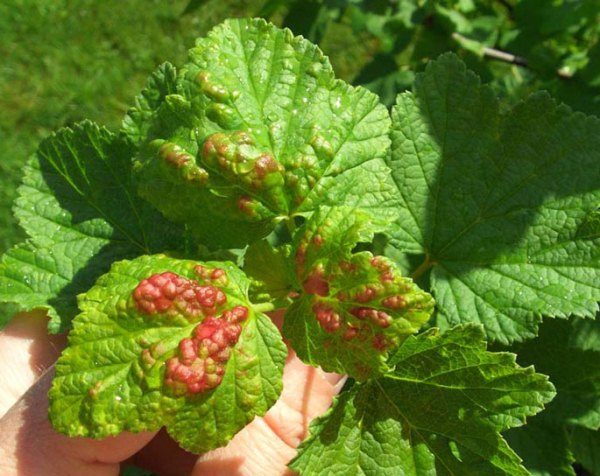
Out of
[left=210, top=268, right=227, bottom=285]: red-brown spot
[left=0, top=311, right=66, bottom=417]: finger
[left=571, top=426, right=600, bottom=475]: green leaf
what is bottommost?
[left=571, top=426, right=600, bottom=475]: green leaf

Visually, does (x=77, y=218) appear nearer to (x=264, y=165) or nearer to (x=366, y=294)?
(x=264, y=165)

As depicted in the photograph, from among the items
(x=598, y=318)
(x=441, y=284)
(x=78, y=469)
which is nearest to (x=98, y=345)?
(x=78, y=469)

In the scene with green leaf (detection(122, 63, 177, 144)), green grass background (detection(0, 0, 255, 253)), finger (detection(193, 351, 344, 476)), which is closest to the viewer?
green leaf (detection(122, 63, 177, 144))

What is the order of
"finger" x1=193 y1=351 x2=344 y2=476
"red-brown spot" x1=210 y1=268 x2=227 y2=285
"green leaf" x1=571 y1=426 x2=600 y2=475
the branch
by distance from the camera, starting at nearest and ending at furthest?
"red-brown spot" x1=210 y1=268 x2=227 y2=285
"finger" x1=193 y1=351 x2=344 y2=476
"green leaf" x1=571 y1=426 x2=600 y2=475
the branch

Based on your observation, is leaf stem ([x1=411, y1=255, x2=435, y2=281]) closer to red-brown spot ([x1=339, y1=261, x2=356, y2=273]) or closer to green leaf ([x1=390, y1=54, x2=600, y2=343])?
green leaf ([x1=390, y1=54, x2=600, y2=343])

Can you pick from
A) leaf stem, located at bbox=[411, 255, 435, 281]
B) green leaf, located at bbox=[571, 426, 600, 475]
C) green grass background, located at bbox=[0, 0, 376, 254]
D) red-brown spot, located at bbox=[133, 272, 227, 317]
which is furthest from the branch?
green grass background, located at bbox=[0, 0, 376, 254]

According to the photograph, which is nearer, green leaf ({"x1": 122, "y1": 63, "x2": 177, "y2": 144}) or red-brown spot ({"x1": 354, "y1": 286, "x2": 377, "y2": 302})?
red-brown spot ({"x1": 354, "y1": 286, "x2": 377, "y2": 302})

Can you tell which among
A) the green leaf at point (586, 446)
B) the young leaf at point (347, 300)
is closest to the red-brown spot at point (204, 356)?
the young leaf at point (347, 300)

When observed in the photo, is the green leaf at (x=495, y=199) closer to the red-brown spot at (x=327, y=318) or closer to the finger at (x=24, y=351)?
the red-brown spot at (x=327, y=318)
